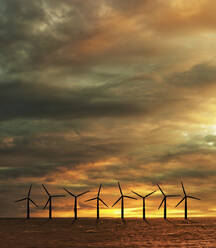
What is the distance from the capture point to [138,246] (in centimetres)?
11350

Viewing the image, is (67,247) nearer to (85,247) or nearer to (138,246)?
(85,247)

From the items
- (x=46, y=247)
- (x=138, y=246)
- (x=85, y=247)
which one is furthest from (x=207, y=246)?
(x=46, y=247)

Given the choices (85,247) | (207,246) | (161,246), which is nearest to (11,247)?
(85,247)

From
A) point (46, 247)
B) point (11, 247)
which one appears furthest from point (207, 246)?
point (11, 247)

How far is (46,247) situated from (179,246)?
36.2 m

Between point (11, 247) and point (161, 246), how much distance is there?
40172 mm

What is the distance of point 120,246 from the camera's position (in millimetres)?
114750

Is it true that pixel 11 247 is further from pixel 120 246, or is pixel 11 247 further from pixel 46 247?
pixel 120 246

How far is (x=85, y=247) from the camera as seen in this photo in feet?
366

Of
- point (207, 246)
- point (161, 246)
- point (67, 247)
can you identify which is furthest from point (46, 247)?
point (207, 246)

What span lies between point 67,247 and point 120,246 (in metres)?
14.7

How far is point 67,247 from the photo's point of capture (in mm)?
111750

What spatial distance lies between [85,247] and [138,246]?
14.5 m

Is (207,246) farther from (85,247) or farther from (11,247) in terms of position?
(11,247)
